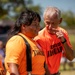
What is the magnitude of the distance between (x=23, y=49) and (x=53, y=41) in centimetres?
141

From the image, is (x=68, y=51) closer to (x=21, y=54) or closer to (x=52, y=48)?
(x=52, y=48)

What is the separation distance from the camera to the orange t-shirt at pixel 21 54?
457 cm

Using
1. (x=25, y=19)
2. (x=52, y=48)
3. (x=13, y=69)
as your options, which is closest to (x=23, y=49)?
(x=13, y=69)

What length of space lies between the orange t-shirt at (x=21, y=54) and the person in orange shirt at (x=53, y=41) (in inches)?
31.5

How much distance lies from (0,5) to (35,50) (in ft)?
210

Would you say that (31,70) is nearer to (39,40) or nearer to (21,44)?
(21,44)

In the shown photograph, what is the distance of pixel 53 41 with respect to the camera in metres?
5.95

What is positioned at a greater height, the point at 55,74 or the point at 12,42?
the point at 12,42

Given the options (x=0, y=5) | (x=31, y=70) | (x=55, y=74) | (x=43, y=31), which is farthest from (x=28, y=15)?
(x=0, y=5)

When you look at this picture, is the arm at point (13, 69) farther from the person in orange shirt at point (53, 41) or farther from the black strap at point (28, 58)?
the person in orange shirt at point (53, 41)

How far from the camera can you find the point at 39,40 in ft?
18.8

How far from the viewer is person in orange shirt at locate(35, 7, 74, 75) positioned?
5.62m

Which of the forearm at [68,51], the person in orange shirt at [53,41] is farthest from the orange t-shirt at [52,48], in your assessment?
the forearm at [68,51]

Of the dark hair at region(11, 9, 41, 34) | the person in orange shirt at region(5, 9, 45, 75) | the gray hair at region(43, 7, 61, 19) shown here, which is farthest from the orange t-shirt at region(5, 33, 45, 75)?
the gray hair at region(43, 7, 61, 19)
